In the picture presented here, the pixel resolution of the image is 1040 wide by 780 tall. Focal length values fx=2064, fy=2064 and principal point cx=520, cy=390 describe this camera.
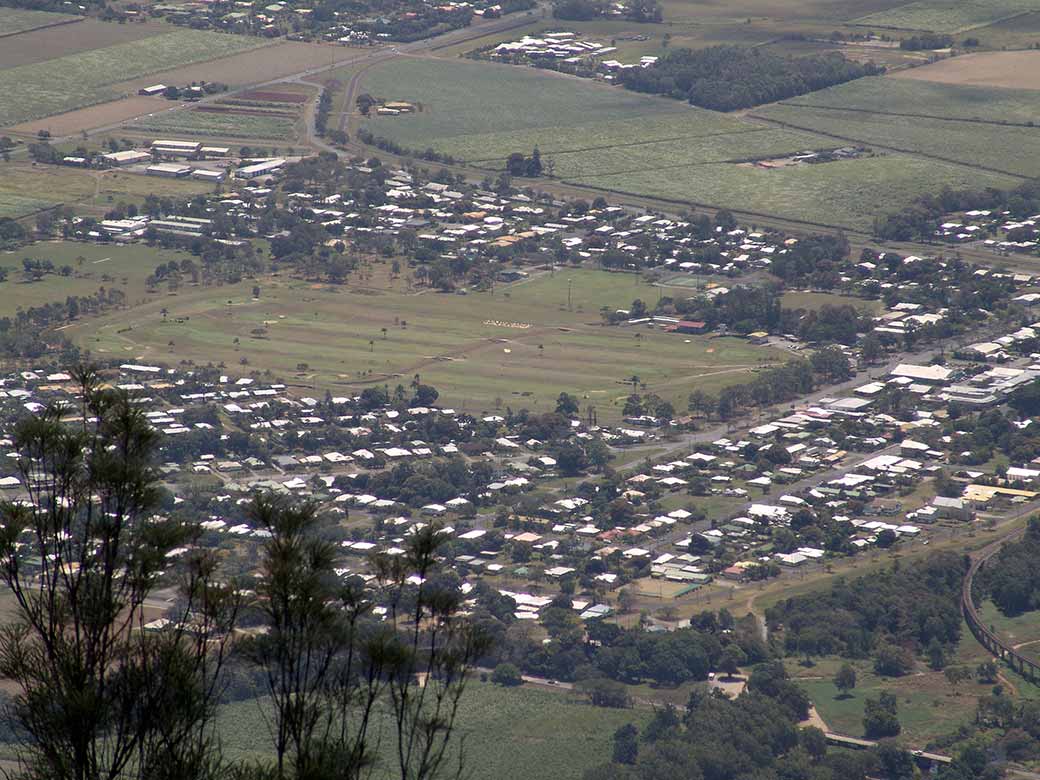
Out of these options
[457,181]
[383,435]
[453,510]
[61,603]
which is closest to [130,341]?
[383,435]

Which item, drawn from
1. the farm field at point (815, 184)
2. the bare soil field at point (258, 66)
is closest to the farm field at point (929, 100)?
the farm field at point (815, 184)

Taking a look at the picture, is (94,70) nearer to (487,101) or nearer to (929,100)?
(487,101)

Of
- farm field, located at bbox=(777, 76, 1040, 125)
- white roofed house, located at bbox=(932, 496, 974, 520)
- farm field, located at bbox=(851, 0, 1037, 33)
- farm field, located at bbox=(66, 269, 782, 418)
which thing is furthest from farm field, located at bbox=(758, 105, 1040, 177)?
white roofed house, located at bbox=(932, 496, 974, 520)

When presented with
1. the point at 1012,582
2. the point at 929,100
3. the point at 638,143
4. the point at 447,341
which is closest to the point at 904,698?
the point at 1012,582

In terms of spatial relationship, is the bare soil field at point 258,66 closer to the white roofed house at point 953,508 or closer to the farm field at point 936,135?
the farm field at point 936,135

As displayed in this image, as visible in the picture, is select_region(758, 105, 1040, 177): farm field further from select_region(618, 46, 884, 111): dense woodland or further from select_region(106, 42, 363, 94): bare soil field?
select_region(106, 42, 363, 94): bare soil field
